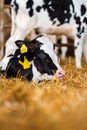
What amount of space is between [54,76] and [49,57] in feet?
0.83

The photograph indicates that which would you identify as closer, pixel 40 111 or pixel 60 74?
pixel 40 111

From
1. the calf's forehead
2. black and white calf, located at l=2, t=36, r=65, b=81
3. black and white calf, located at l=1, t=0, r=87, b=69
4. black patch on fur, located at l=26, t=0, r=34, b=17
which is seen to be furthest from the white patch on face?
black patch on fur, located at l=26, t=0, r=34, b=17

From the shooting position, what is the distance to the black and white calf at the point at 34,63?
4.46 meters

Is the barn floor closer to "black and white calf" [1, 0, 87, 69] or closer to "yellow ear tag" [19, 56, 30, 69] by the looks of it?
"yellow ear tag" [19, 56, 30, 69]

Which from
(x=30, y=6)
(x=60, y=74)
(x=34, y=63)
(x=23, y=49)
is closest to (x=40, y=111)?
(x=60, y=74)

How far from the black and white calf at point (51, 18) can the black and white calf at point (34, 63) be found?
85cm

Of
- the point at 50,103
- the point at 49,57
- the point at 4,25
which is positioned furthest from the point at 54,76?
the point at 4,25

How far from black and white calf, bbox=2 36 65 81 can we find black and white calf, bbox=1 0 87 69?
85 centimetres

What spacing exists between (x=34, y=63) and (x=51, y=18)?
1.24 metres

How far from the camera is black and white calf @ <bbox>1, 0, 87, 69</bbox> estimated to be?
551 centimetres

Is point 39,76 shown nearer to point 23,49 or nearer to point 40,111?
point 23,49

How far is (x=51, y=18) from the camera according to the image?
562 centimetres

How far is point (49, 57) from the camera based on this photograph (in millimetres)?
4527

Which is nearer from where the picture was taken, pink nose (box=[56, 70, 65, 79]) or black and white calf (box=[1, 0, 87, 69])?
pink nose (box=[56, 70, 65, 79])
